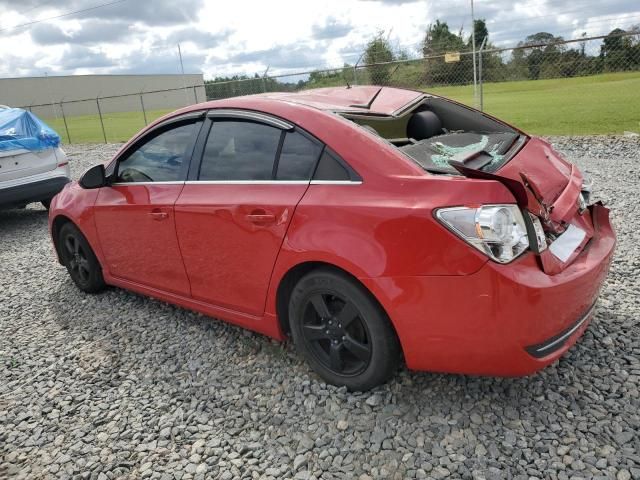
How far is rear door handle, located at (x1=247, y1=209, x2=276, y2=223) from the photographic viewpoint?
2.81 m

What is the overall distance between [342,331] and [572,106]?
1816 centimetres

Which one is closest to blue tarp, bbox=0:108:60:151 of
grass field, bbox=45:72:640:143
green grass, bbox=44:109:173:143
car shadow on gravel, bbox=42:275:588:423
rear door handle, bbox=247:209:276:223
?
car shadow on gravel, bbox=42:275:588:423

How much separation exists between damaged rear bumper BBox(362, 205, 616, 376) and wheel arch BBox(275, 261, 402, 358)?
88 millimetres

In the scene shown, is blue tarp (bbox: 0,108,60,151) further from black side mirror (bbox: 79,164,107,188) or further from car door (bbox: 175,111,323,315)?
car door (bbox: 175,111,323,315)

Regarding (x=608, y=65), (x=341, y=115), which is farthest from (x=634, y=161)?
(x=608, y=65)

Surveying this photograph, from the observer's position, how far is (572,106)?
704 inches

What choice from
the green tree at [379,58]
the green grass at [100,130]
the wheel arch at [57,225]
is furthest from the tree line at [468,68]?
→ the wheel arch at [57,225]

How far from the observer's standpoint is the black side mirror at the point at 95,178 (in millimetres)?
3955

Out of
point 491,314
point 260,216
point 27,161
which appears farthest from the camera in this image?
point 27,161

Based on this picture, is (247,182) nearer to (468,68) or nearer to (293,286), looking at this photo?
(293,286)

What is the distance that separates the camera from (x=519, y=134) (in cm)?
343

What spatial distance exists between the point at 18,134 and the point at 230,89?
11801mm

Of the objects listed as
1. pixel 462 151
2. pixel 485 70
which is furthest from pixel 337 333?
pixel 485 70

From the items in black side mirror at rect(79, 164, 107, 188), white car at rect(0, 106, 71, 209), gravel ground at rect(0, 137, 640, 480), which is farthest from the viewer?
white car at rect(0, 106, 71, 209)
